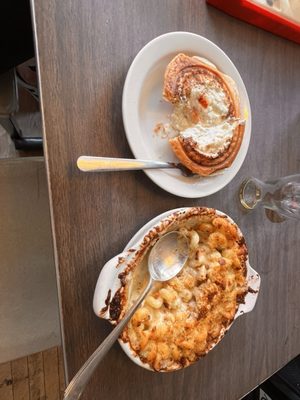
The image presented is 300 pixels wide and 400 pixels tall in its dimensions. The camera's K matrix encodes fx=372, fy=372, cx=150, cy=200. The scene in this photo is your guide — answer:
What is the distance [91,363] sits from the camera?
55 centimetres

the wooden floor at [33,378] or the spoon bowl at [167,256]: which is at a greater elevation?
the spoon bowl at [167,256]

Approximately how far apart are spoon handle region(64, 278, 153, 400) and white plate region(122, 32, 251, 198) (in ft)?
0.77

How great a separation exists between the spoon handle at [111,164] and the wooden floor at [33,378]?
2.76ft

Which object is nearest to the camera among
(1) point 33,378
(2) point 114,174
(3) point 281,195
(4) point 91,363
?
(4) point 91,363

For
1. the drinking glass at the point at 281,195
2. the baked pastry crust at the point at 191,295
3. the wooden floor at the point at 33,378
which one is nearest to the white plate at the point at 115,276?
the baked pastry crust at the point at 191,295

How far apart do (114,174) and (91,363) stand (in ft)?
1.02

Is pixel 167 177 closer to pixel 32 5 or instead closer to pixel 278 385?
pixel 32 5

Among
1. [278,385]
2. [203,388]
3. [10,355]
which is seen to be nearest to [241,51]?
[203,388]

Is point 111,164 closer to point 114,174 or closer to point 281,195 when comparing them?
point 114,174

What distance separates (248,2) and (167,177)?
41 centimetres

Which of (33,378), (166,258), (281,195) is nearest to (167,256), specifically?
(166,258)

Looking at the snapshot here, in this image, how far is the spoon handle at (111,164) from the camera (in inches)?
23.4

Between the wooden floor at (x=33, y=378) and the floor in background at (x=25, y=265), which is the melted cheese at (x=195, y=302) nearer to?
the floor in background at (x=25, y=265)

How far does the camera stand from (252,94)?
862 millimetres
